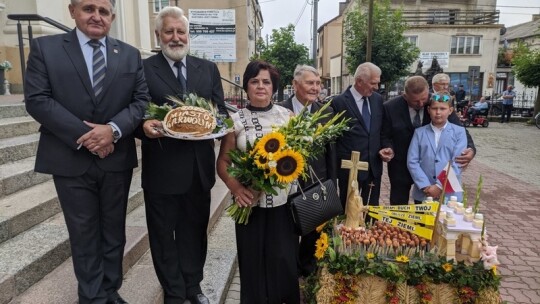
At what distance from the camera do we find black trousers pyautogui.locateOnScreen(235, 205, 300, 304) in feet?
9.34

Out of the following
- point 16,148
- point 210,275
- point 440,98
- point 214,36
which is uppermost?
point 214,36

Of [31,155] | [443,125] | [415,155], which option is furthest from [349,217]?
[31,155]

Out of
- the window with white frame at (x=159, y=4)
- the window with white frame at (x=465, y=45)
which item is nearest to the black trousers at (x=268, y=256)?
the window with white frame at (x=159, y=4)

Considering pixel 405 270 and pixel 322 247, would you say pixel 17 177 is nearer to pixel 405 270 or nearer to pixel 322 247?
pixel 322 247

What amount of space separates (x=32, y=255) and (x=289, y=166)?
1.93 meters

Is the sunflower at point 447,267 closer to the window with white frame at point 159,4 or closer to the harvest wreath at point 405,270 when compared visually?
the harvest wreath at point 405,270

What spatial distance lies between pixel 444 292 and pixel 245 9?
29.3 metres

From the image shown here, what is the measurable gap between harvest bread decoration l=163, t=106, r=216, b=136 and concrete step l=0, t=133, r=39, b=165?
2316mm

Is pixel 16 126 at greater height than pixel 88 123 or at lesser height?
lesser

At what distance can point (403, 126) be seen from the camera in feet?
12.4

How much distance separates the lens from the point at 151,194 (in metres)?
2.62

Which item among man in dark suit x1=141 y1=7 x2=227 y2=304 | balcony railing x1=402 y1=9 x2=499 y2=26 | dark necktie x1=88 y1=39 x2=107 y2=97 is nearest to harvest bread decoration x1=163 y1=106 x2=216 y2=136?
man in dark suit x1=141 y1=7 x2=227 y2=304

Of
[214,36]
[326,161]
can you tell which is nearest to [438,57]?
[214,36]

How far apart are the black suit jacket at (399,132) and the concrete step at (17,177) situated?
3.46 metres
